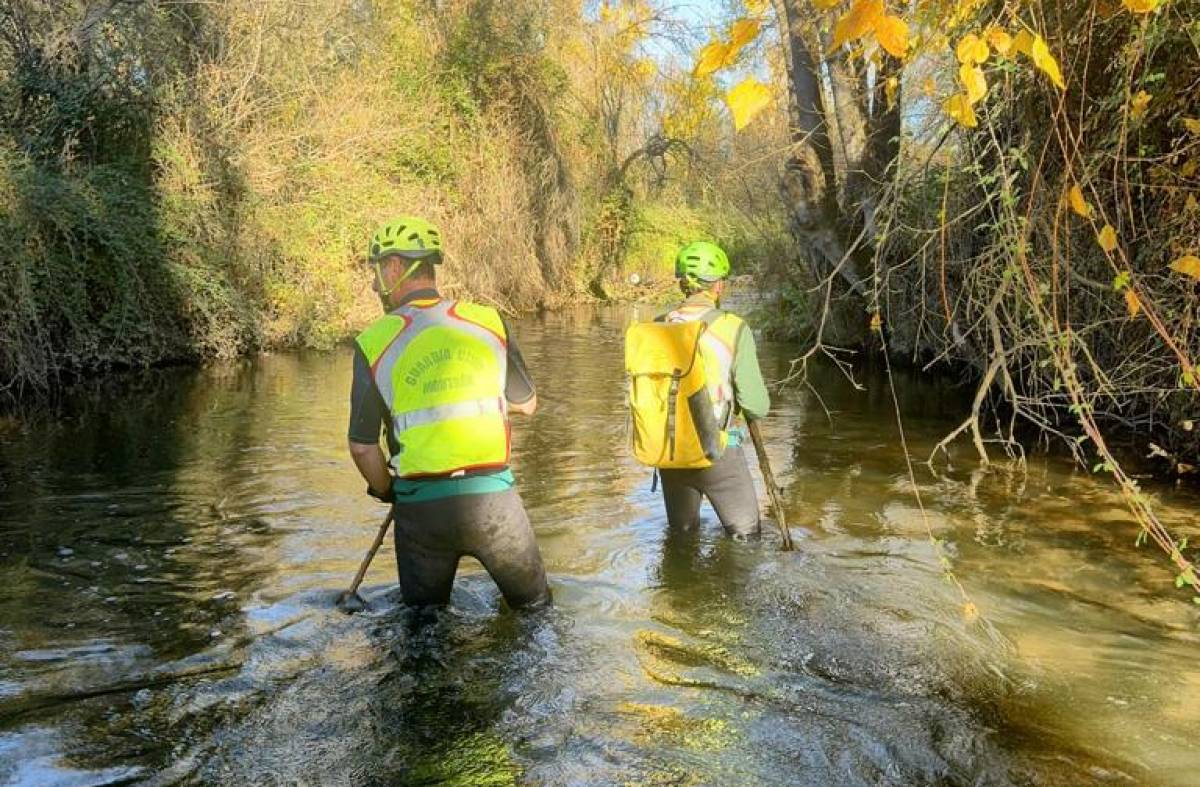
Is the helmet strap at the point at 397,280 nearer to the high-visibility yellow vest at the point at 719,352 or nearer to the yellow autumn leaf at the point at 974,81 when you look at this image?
the high-visibility yellow vest at the point at 719,352

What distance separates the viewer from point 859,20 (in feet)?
8.07

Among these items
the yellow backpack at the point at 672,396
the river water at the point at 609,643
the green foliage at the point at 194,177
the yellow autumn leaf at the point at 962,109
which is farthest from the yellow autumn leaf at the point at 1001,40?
the green foliage at the point at 194,177

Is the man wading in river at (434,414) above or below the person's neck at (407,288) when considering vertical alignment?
below

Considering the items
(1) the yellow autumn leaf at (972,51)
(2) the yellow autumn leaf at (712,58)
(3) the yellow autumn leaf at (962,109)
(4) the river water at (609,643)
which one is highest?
(1) the yellow autumn leaf at (972,51)

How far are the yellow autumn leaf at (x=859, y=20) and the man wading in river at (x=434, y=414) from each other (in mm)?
2713

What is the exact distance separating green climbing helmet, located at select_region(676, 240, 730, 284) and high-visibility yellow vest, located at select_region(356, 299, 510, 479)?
2.06 m

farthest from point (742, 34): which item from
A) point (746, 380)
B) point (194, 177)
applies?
point (194, 177)

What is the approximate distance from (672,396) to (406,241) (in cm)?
202

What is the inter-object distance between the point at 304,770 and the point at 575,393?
425 inches

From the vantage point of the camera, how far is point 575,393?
14.8 meters

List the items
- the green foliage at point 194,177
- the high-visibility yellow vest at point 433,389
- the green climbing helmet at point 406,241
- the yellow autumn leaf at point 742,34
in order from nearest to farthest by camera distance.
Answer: the yellow autumn leaf at point 742,34, the high-visibility yellow vest at point 433,389, the green climbing helmet at point 406,241, the green foliage at point 194,177

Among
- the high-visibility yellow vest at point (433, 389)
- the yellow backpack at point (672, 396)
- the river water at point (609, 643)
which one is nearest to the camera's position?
the river water at point (609, 643)

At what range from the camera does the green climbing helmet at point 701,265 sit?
21.4ft

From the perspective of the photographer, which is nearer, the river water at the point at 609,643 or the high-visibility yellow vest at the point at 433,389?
the river water at the point at 609,643
